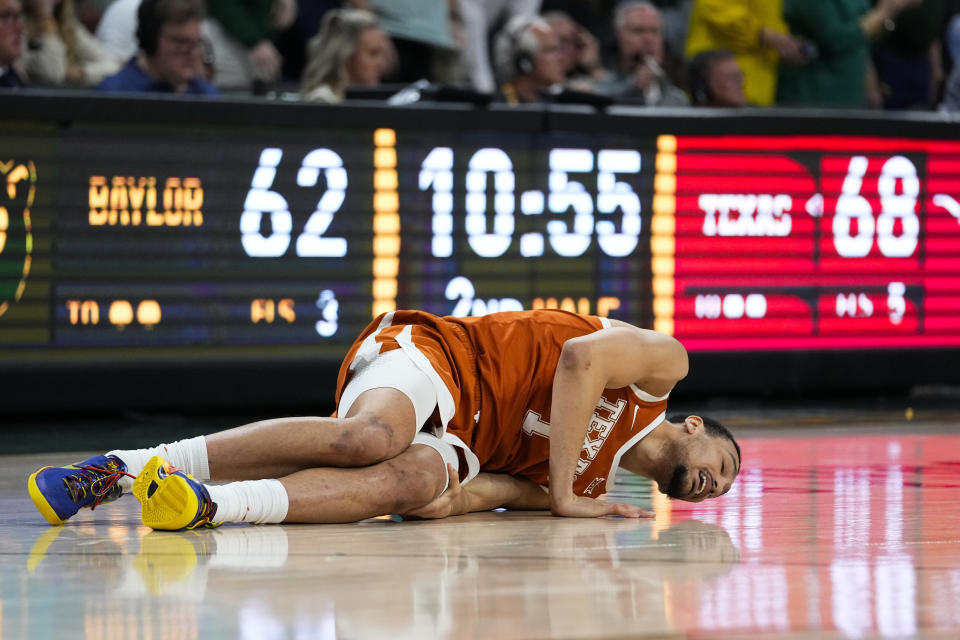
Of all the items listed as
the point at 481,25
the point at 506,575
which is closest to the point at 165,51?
the point at 481,25

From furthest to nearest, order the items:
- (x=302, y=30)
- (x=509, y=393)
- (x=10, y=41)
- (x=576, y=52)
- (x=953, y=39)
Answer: (x=953, y=39)
(x=576, y=52)
(x=302, y=30)
(x=10, y=41)
(x=509, y=393)

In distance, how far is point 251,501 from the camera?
4.11 meters

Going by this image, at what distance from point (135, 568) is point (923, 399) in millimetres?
6459

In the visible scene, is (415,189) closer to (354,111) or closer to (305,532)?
(354,111)

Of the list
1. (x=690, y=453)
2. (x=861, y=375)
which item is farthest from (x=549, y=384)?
(x=861, y=375)

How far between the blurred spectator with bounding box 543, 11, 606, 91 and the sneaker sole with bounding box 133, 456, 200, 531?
509 cm

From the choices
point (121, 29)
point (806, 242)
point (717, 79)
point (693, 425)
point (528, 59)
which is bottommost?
point (693, 425)

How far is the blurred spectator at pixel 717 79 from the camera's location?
8703mm

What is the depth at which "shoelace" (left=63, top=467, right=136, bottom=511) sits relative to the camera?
4102 mm

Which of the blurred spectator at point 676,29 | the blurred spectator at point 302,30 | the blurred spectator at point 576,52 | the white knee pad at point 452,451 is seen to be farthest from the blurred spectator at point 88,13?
the white knee pad at point 452,451

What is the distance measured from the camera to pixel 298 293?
295 inches

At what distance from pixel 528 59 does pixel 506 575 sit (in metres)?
5.51

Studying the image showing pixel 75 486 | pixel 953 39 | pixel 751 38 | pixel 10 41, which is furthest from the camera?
pixel 953 39

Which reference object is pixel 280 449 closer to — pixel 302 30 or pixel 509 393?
pixel 509 393
